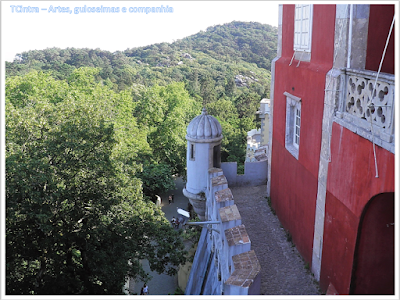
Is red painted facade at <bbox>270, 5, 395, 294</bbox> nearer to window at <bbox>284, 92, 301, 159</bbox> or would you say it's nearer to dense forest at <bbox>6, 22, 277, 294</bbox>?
window at <bbox>284, 92, 301, 159</bbox>

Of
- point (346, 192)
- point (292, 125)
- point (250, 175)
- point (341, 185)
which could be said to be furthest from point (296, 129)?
point (250, 175)

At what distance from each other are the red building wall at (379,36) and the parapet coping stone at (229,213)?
15.9 ft

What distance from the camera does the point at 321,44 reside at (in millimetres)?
9227

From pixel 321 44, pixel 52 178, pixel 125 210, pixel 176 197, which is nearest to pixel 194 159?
pixel 125 210

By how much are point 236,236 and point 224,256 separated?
957mm

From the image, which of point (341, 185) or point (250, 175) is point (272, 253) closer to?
point (341, 185)

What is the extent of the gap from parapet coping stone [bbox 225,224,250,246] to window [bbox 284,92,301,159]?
2889mm

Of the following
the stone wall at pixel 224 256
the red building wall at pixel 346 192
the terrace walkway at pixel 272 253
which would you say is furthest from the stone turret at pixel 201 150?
the red building wall at pixel 346 192

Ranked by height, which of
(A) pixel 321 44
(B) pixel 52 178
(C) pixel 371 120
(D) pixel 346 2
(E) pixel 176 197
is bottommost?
(E) pixel 176 197

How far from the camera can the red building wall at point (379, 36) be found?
7.39 meters

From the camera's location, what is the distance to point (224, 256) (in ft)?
33.8

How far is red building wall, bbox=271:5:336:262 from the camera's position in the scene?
9062mm

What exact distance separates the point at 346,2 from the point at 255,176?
956cm

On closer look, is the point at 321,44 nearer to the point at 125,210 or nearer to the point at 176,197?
the point at 125,210
